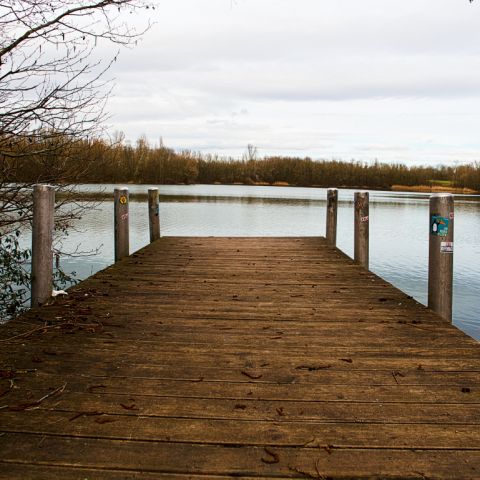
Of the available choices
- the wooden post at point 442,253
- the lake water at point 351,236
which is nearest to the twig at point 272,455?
the wooden post at point 442,253

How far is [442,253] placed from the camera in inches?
159

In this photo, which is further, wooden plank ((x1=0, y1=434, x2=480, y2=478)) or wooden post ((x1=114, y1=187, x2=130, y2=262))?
wooden post ((x1=114, y1=187, x2=130, y2=262))

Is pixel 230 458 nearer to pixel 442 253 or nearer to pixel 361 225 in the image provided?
pixel 442 253

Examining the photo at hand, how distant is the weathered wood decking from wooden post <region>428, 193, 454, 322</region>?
22cm

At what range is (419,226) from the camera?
19.7m

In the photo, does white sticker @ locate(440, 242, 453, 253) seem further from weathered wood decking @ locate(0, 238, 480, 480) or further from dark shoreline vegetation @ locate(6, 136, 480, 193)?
dark shoreline vegetation @ locate(6, 136, 480, 193)

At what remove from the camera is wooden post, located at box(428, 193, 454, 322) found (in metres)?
4.02

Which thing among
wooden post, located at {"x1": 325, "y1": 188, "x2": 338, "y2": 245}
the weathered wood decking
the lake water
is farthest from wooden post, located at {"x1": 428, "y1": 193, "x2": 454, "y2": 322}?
wooden post, located at {"x1": 325, "y1": 188, "x2": 338, "y2": 245}

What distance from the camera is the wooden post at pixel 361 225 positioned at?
650 centimetres

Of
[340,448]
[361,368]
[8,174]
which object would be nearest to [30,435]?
[340,448]

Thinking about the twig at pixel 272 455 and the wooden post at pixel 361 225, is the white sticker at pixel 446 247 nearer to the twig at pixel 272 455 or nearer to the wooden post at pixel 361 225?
the wooden post at pixel 361 225

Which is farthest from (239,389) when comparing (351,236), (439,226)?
(351,236)

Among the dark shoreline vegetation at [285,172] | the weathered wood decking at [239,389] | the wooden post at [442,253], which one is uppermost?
the dark shoreline vegetation at [285,172]

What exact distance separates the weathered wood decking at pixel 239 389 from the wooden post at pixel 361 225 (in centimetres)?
213
